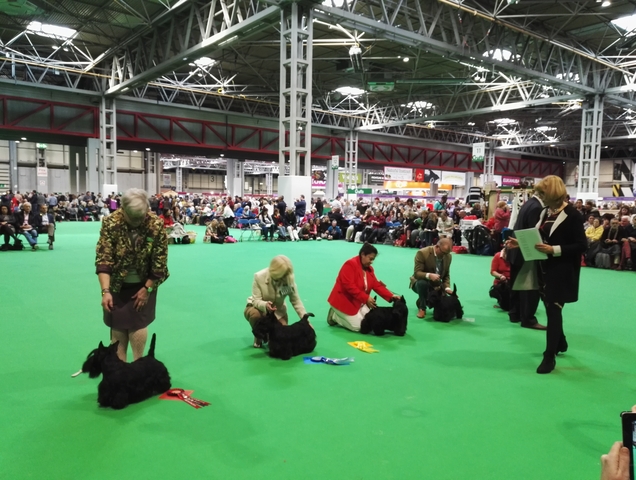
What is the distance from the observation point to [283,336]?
421 cm

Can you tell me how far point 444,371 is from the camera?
4.04m

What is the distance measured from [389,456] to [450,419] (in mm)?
662

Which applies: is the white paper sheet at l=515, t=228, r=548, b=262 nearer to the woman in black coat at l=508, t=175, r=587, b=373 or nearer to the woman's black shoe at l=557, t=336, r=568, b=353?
the woman in black coat at l=508, t=175, r=587, b=373

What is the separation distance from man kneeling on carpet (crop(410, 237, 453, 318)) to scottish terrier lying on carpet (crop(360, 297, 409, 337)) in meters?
0.94

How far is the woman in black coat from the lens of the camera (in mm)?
3729

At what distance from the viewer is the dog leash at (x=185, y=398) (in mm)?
3262

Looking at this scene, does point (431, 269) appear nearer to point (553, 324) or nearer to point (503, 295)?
point (503, 295)

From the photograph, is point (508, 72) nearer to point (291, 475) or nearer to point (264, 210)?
point (264, 210)

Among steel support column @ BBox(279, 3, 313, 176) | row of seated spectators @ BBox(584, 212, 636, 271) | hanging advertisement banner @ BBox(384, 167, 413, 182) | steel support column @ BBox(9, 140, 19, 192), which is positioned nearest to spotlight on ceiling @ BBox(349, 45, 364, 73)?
steel support column @ BBox(279, 3, 313, 176)

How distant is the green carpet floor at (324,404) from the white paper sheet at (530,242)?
1010 mm

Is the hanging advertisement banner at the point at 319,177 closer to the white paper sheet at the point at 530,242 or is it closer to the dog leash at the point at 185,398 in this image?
the white paper sheet at the point at 530,242

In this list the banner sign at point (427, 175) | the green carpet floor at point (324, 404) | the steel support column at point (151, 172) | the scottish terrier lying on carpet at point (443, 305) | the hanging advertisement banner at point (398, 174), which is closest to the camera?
the green carpet floor at point (324, 404)

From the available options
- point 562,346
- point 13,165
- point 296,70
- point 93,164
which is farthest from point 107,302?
point 13,165

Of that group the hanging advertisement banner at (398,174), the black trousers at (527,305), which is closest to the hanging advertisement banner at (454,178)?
the hanging advertisement banner at (398,174)
